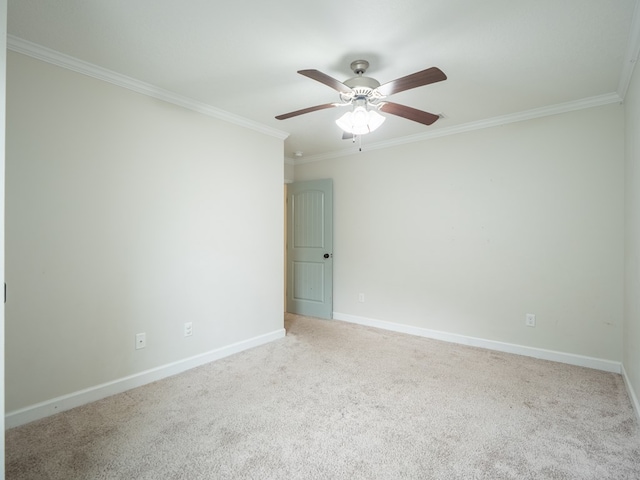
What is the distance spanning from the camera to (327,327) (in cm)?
429

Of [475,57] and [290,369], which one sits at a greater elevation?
[475,57]

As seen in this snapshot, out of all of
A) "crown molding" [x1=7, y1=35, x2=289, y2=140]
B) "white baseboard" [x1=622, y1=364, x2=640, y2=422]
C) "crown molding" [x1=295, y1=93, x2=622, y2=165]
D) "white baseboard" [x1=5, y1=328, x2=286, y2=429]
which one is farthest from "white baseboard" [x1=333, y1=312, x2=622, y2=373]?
"crown molding" [x1=7, y1=35, x2=289, y2=140]

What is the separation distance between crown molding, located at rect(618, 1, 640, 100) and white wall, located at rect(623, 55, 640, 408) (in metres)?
0.06

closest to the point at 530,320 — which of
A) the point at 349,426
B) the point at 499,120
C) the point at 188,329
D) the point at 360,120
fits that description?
the point at 499,120

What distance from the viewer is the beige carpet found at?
1705 mm

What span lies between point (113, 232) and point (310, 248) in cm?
271

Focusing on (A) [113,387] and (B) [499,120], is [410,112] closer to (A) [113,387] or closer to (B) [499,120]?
(B) [499,120]

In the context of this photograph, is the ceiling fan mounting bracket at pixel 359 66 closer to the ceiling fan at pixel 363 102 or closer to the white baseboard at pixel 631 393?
the ceiling fan at pixel 363 102

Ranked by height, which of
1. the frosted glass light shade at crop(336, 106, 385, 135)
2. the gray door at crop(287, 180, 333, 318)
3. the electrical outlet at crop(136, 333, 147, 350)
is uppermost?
the frosted glass light shade at crop(336, 106, 385, 135)

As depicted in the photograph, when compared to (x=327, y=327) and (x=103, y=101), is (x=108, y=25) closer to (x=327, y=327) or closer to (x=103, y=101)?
(x=103, y=101)

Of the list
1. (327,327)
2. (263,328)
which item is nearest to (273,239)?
(263,328)

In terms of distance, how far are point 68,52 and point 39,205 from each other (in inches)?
39.3

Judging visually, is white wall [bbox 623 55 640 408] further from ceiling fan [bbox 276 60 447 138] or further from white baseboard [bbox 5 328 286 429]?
white baseboard [bbox 5 328 286 429]

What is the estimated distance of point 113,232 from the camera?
250 centimetres
